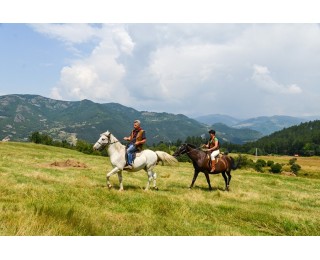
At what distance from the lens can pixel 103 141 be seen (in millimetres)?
17469

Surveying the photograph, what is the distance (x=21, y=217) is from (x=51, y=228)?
0.93m

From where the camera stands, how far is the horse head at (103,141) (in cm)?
1727

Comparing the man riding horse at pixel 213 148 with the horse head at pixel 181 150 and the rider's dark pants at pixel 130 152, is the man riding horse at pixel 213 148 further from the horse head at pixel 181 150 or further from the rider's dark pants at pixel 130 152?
the rider's dark pants at pixel 130 152

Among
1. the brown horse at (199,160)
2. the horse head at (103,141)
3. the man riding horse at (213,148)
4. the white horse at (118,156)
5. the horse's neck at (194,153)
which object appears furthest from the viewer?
the horse's neck at (194,153)

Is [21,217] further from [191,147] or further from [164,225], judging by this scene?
[191,147]

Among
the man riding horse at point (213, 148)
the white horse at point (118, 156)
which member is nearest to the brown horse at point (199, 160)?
Result: the man riding horse at point (213, 148)

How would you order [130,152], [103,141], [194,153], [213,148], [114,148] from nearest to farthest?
[103,141]
[130,152]
[114,148]
[213,148]
[194,153]

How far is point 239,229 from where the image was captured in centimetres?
1090

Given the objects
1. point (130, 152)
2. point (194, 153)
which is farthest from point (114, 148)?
point (194, 153)

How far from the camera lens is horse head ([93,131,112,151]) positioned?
17266mm

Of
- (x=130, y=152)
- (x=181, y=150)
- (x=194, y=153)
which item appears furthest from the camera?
(x=194, y=153)

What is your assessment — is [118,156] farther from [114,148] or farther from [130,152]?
[130,152]

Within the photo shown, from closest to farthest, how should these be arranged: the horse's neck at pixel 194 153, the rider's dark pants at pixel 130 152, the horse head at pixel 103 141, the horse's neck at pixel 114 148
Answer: the horse head at pixel 103 141 → the rider's dark pants at pixel 130 152 → the horse's neck at pixel 114 148 → the horse's neck at pixel 194 153

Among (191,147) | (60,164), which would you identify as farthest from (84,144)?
(191,147)
